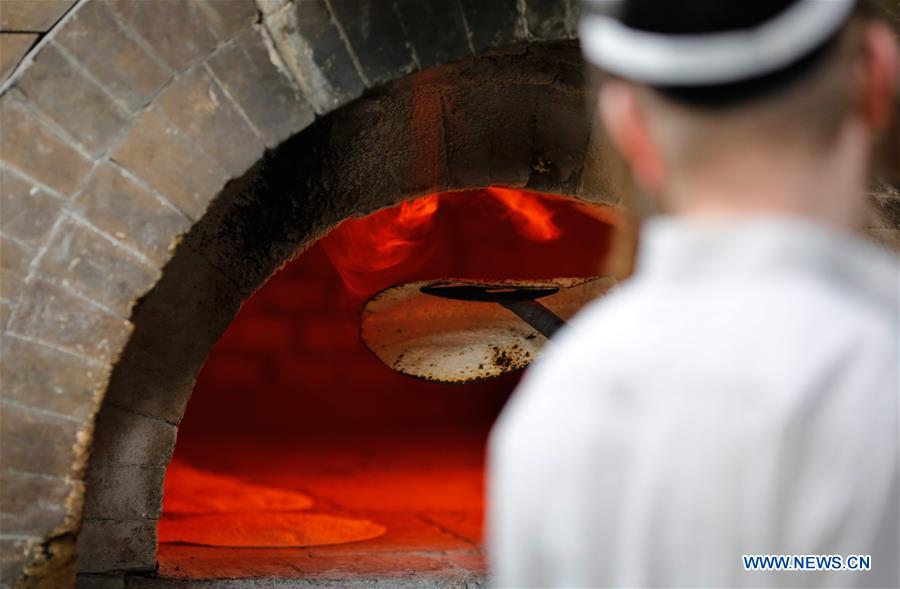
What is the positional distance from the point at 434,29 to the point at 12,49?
33.9 inches

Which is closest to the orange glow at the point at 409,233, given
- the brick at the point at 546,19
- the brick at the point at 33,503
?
the brick at the point at 546,19

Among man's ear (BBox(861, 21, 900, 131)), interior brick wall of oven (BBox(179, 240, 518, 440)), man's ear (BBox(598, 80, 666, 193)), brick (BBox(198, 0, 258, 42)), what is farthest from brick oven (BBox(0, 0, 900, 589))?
interior brick wall of oven (BBox(179, 240, 518, 440))

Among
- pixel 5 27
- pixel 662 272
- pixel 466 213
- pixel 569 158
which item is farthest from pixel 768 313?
pixel 466 213

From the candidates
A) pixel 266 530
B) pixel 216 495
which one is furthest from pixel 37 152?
pixel 216 495

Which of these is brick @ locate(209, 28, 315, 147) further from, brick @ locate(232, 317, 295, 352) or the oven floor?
brick @ locate(232, 317, 295, 352)

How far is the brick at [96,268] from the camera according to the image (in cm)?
224

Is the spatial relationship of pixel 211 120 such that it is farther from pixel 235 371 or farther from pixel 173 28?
pixel 235 371

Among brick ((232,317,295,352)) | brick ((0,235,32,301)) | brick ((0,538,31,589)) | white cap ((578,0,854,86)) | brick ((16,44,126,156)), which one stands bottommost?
brick ((0,538,31,589))

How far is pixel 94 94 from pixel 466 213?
→ 141 inches

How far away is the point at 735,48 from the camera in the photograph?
2.66 feet

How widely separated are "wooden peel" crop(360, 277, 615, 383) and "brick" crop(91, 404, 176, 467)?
956 mm

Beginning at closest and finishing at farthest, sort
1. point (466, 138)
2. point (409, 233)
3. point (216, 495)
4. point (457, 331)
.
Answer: point (466, 138) → point (457, 331) → point (409, 233) → point (216, 495)

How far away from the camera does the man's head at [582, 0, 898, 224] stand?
2.67 ft

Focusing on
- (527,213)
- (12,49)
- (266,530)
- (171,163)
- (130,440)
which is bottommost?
(266,530)
